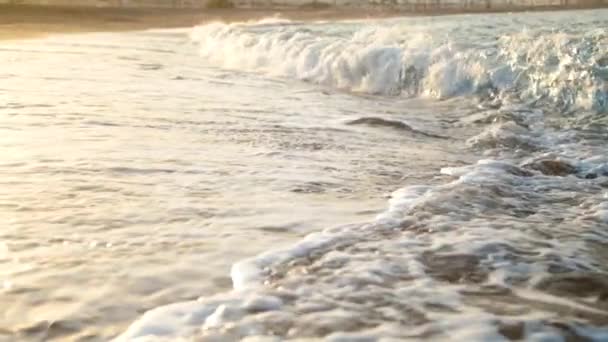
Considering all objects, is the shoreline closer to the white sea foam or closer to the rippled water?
Answer: the rippled water

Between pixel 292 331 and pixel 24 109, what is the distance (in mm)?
4864

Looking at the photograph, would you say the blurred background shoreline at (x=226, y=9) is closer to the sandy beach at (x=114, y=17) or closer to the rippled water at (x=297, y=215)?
the sandy beach at (x=114, y=17)

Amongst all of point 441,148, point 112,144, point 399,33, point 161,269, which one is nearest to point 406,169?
point 441,148

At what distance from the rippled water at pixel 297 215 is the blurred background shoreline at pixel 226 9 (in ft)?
94.1

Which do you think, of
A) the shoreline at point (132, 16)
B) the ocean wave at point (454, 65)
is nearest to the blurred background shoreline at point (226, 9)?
the shoreline at point (132, 16)

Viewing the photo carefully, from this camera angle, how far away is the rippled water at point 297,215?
277 centimetres

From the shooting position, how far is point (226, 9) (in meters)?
54.2

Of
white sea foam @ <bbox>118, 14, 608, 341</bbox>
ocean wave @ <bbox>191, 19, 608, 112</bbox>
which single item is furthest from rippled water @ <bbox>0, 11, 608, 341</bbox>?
ocean wave @ <bbox>191, 19, 608, 112</bbox>

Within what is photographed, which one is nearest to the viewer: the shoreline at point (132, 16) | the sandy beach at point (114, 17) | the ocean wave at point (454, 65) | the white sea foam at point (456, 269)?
the white sea foam at point (456, 269)

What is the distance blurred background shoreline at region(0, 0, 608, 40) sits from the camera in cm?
3975

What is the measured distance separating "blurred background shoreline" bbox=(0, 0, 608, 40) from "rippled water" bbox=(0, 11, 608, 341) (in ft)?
94.1

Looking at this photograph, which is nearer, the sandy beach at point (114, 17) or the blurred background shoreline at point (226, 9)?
the sandy beach at point (114, 17)

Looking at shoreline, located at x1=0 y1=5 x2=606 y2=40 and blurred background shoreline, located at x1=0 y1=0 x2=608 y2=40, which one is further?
blurred background shoreline, located at x1=0 y1=0 x2=608 y2=40

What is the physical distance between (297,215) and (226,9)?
5132cm
